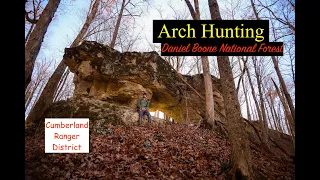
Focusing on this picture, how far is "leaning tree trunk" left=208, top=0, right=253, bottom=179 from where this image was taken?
4602 millimetres

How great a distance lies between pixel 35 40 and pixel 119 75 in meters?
6.52

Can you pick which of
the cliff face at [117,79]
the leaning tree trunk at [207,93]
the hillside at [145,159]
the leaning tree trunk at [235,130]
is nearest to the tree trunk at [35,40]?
the hillside at [145,159]

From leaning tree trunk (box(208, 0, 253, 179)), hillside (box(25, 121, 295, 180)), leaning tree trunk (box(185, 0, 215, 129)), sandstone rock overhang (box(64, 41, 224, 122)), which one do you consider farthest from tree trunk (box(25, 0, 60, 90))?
leaning tree trunk (box(185, 0, 215, 129))

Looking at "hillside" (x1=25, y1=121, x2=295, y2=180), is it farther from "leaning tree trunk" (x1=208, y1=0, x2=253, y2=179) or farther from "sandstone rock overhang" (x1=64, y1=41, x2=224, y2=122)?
"sandstone rock overhang" (x1=64, y1=41, x2=224, y2=122)

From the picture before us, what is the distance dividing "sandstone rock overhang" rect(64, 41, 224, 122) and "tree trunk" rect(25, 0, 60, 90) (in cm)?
504

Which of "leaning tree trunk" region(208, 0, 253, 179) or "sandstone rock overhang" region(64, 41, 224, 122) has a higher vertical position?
"sandstone rock overhang" region(64, 41, 224, 122)

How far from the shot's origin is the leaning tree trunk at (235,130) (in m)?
4.60

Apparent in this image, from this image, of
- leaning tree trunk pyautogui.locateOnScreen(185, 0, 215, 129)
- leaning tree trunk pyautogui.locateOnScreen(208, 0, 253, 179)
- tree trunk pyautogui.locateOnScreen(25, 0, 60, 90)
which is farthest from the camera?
leaning tree trunk pyautogui.locateOnScreen(185, 0, 215, 129)

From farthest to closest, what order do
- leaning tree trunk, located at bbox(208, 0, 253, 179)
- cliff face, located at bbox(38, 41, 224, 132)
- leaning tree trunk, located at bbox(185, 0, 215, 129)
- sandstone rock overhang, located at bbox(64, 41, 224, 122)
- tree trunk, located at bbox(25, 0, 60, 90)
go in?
1. sandstone rock overhang, located at bbox(64, 41, 224, 122)
2. cliff face, located at bbox(38, 41, 224, 132)
3. leaning tree trunk, located at bbox(185, 0, 215, 129)
4. tree trunk, located at bbox(25, 0, 60, 90)
5. leaning tree trunk, located at bbox(208, 0, 253, 179)

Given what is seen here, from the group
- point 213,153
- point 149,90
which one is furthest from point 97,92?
point 213,153

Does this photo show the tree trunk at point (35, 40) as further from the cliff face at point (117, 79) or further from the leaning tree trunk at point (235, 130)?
the leaning tree trunk at point (235, 130)

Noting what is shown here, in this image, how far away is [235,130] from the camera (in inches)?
194

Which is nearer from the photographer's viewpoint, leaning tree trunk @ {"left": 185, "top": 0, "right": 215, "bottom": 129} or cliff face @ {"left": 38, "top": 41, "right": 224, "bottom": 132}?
leaning tree trunk @ {"left": 185, "top": 0, "right": 215, "bottom": 129}
